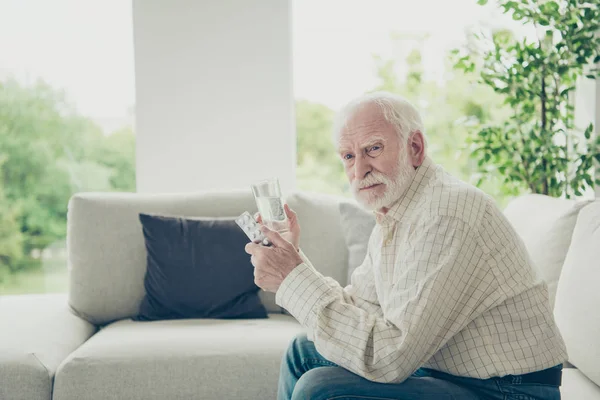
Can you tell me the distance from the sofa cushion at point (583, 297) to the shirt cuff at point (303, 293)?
29.0 inches

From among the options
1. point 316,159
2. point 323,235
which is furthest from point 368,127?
point 316,159

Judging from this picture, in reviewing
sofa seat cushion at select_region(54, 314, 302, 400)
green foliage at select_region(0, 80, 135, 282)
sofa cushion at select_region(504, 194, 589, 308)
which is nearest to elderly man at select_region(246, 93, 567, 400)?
sofa cushion at select_region(504, 194, 589, 308)

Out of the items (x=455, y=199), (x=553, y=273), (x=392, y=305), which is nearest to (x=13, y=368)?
(x=392, y=305)

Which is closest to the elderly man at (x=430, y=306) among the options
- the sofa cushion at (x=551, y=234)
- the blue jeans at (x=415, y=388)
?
the blue jeans at (x=415, y=388)

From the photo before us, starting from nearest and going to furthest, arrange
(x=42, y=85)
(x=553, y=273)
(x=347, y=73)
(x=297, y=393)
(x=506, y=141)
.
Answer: (x=297, y=393) → (x=553, y=273) → (x=506, y=141) → (x=42, y=85) → (x=347, y=73)

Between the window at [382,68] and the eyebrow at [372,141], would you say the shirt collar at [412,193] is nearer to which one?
the eyebrow at [372,141]

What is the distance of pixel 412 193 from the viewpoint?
1600 millimetres

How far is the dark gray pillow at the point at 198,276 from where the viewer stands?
8.48 ft

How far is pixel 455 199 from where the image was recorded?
4.76 ft

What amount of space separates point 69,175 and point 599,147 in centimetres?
270

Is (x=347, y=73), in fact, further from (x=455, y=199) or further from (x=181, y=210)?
(x=455, y=199)

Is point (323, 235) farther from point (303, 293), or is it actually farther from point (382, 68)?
point (382, 68)

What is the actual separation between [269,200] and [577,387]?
94cm

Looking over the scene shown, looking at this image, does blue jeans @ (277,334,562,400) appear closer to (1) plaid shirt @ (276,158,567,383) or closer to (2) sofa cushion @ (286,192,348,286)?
(1) plaid shirt @ (276,158,567,383)
